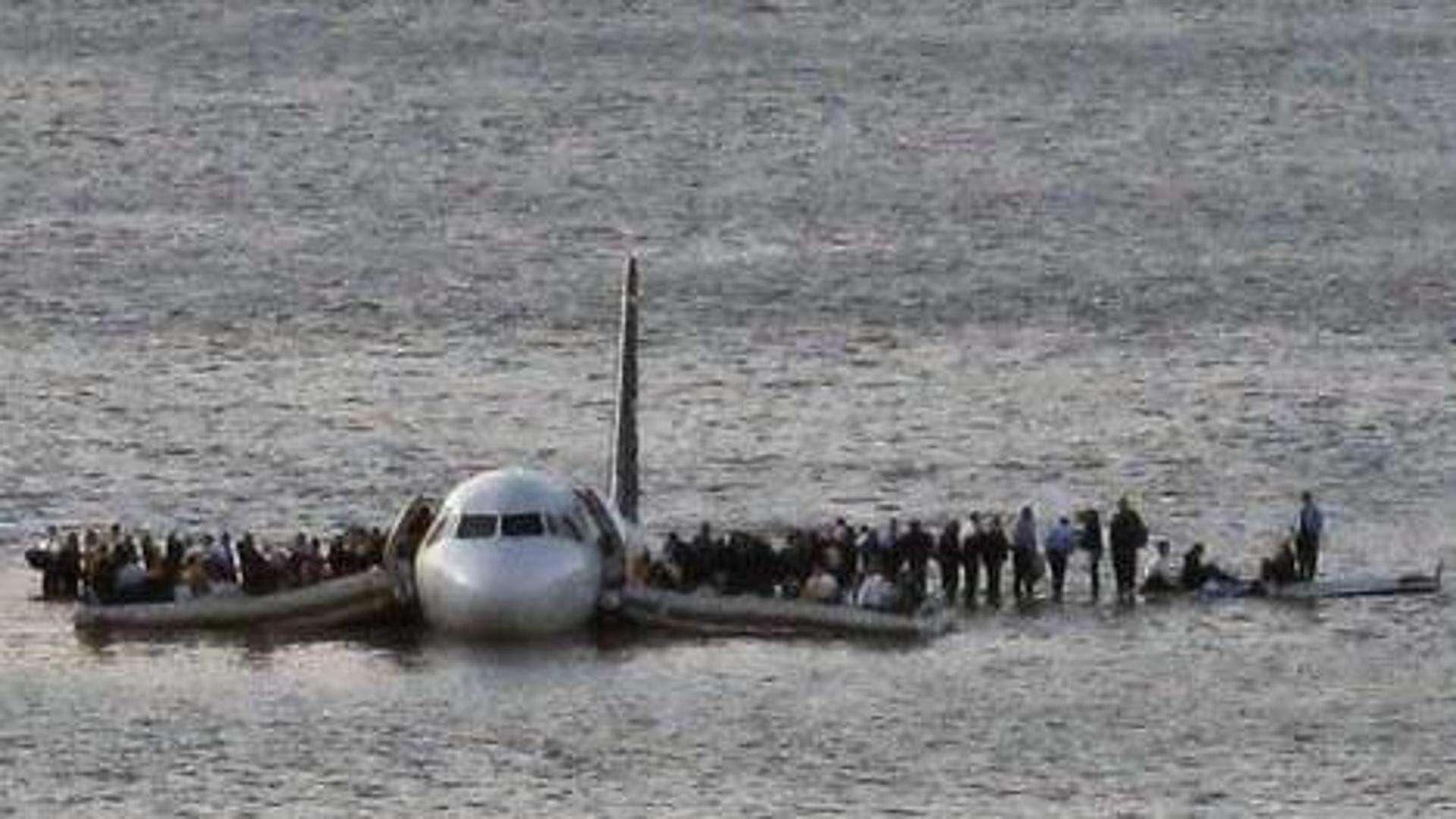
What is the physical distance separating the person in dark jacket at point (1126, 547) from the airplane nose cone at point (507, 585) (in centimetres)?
823

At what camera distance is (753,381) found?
397 feet

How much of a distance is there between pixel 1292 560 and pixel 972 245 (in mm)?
51572

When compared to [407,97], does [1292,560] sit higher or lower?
lower

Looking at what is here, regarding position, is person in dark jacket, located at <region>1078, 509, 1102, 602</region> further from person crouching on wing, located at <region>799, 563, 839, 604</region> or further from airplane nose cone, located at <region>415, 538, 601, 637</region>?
airplane nose cone, located at <region>415, 538, 601, 637</region>

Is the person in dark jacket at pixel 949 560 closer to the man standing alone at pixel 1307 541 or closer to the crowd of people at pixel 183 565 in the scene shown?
the man standing alone at pixel 1307 541

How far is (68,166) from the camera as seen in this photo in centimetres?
16575

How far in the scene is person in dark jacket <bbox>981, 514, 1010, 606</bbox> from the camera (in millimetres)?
92938

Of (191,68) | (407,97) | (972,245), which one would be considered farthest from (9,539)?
(191,68)

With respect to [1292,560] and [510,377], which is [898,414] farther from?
[1292,560]

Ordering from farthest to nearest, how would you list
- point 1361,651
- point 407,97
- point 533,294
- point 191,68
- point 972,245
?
point 191,68, point 407,97, point 972,245, point 533,294, point 1361,651

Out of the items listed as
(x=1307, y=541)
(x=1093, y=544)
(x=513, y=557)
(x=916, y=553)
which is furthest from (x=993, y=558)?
(x=513, y=557)

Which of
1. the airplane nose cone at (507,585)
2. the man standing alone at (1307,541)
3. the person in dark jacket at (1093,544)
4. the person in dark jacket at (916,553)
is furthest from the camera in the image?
the man standing alone at (1307,541)

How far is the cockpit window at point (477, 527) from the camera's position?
90.3 m

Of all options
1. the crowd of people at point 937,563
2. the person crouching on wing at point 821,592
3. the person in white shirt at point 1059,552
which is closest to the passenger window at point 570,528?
the crowd of people at point 937,563
